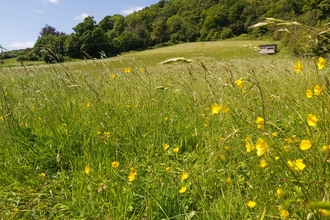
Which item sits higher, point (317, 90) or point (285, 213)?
point (317, 90)

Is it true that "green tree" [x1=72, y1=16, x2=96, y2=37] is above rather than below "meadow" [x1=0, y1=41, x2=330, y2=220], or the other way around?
above

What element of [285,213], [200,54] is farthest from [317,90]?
[200,54]

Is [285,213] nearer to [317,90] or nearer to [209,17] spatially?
[317,90]

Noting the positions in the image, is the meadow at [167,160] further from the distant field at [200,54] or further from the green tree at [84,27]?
the green tree at [84,27]

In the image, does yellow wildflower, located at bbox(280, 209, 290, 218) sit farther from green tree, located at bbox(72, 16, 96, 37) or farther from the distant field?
green tree, located at bbox(72, 16, 96, 37)

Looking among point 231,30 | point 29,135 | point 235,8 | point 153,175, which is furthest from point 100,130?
point 235,8

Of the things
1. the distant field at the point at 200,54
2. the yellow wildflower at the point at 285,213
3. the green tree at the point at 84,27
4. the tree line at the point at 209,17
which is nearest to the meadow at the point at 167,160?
the yellow wildflower at the point at 285,213

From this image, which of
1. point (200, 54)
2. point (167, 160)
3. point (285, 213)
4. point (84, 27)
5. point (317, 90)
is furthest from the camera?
point (84, 27)

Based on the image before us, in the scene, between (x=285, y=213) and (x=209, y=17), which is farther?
(x=209, y=17)

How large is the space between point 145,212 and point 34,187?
0.76 m

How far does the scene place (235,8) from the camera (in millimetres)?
62406

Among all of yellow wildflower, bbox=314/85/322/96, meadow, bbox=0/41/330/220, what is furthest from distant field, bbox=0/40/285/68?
yellow wildflower, bbox=314/85/322/96

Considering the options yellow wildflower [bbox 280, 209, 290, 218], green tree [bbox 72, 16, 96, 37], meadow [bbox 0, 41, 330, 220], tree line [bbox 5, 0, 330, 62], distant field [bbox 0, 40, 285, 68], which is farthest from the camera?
tree line [bbox 5, 0, 330, 62]

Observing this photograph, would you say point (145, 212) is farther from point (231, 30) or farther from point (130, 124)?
point (231, 30)
